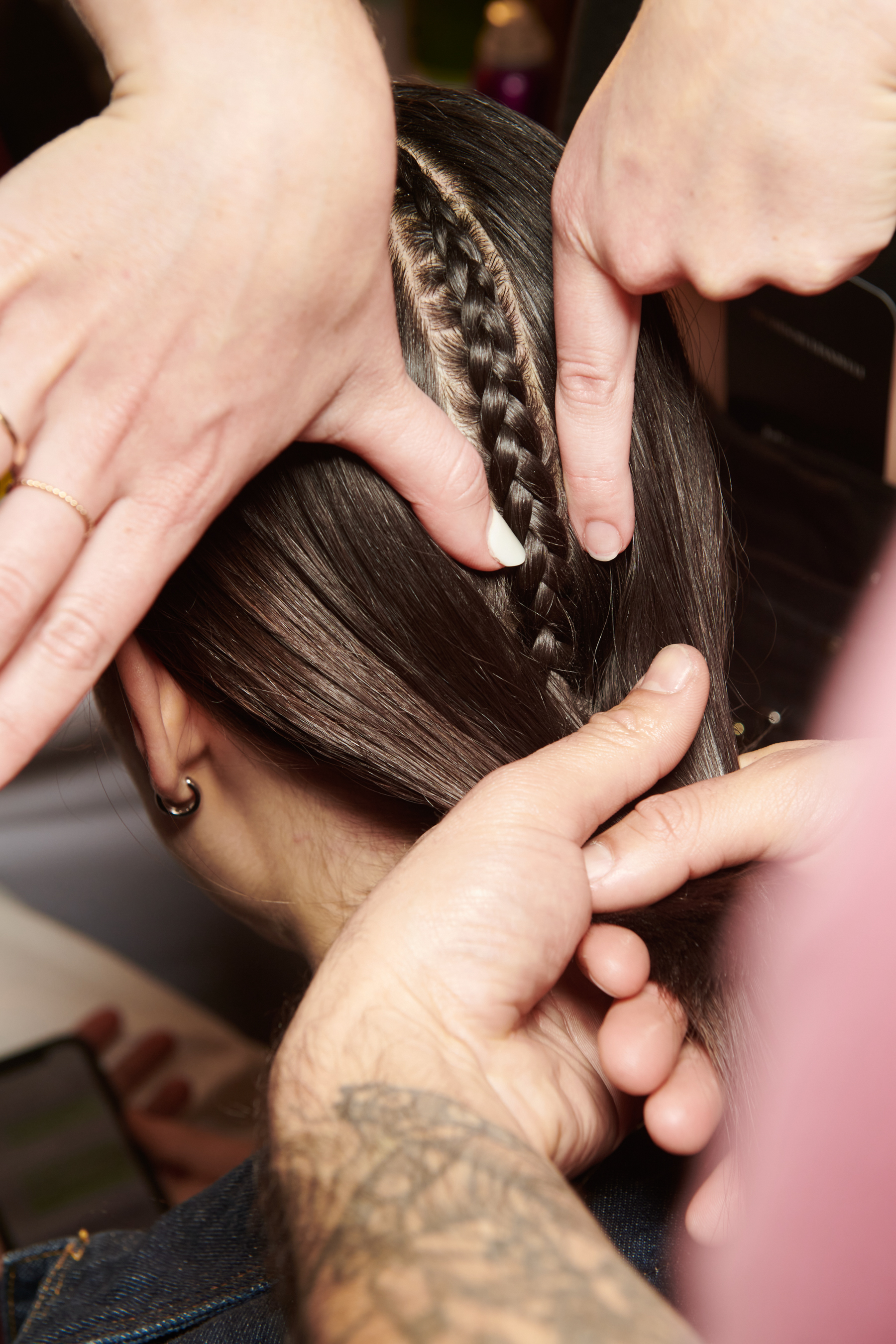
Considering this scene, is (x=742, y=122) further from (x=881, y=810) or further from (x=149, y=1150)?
(x=149, y=1150)

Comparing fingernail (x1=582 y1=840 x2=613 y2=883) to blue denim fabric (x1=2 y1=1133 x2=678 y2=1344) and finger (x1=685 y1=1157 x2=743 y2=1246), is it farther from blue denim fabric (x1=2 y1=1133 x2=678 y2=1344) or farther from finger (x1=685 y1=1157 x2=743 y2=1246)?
blue denim fabric (x1=2 y1=1133 x2=678 y2=1344)

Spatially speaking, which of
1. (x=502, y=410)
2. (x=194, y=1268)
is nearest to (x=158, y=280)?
(x=502, y=410)

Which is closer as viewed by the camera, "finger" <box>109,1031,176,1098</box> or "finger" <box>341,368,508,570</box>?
"finger" <box>341,368,508,570</box>

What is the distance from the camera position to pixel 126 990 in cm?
171

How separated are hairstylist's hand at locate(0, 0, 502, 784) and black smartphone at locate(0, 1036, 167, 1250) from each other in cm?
104

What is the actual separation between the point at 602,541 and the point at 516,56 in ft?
6.16

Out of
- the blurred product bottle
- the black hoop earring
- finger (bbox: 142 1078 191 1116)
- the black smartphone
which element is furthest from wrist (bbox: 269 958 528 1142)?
the blurred product bottle

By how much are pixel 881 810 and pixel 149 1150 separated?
4.29 feet

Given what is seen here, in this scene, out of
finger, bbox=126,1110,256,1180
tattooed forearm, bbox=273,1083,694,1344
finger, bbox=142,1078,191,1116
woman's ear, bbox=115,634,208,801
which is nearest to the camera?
tattooed forearm, bbox=273,1083,694,1344

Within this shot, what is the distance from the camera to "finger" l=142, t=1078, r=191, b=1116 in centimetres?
163

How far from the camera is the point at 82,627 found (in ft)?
1.85

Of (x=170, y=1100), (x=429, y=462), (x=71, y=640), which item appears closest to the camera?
(x=71, y=640)

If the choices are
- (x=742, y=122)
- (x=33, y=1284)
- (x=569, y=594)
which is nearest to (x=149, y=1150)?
(x=33, y=1284)

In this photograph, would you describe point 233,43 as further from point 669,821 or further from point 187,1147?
point 187,1147
